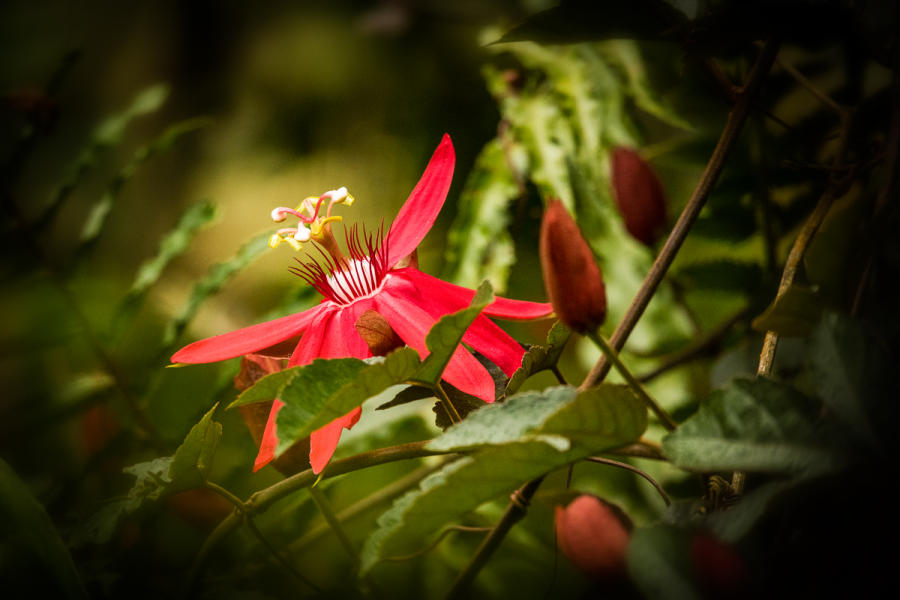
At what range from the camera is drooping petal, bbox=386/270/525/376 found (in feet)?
1.40

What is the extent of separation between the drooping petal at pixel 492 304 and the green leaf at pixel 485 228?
0.84 ft

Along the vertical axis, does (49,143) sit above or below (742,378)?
above

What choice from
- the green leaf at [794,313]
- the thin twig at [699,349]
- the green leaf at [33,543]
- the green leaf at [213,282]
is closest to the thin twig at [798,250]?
the green leaf at [794,313]

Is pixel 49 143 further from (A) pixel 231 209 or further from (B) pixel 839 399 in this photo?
(B) pixel 839 399

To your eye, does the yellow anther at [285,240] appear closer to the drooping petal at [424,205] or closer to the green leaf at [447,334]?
the drooping petal at [424,205]

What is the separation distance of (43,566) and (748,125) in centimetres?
70

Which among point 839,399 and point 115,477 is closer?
point 839,399

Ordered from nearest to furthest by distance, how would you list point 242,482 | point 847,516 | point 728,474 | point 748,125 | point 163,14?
1. point 847,516
2. point 728,474
3. point 242,482
4. point 748,125
5. point 163,14

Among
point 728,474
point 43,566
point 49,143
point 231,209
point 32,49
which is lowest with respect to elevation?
point 728,474

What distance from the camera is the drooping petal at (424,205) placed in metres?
0.45

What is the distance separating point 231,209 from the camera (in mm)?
1571

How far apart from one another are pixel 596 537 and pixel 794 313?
0.48 feet

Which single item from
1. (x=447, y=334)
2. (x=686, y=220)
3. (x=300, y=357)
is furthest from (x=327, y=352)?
(x=686, y=220)

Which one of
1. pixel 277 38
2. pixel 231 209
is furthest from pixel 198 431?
pixel 277 38
